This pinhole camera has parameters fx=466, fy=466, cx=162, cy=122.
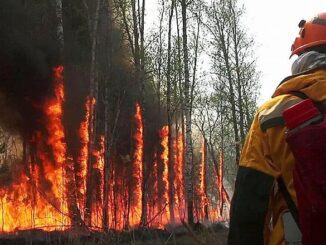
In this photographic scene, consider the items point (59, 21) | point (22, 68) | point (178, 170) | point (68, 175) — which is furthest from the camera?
point (178, 170)

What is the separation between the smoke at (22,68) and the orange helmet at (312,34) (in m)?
14.9

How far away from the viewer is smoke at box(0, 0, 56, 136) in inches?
620

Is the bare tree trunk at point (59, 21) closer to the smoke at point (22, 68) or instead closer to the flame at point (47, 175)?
the smoke at point (22, 68)

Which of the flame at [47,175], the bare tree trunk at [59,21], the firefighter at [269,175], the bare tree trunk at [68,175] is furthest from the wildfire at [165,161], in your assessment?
the firefighter at [269,175]

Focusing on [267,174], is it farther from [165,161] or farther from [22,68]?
[165,161]

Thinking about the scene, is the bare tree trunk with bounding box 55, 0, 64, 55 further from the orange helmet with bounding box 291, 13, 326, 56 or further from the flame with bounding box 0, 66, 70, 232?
the orange helmet with bounding box 291, 13, 326, 56

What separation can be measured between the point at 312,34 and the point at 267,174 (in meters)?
0.64

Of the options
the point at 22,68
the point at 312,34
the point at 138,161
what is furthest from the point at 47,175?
the point at 312,34

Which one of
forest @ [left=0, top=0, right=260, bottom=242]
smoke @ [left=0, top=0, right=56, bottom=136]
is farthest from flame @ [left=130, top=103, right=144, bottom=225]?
smoke @ [left=0, top=0, right=56, bottom=136]

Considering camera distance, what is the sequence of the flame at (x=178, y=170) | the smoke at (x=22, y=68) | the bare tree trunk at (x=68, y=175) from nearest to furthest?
the bare tree trunk at (x=68, y=175)
the smoke at (x=22, y=68)
the flame at (x=178, y=170)

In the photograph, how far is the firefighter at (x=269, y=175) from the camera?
5.56ft

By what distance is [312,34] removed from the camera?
1.92 metres

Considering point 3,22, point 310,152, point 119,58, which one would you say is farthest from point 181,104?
point 310,152

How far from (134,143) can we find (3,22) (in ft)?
26.5
